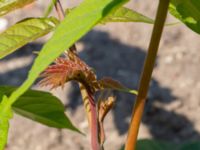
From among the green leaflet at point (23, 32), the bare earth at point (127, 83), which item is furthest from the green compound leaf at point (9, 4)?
the bare earth at point (127, 83)

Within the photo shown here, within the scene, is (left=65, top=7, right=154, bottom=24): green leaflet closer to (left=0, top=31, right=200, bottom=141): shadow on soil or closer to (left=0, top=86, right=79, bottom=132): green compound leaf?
A: (left=0, top=86, right=79, bottom=132): green compound leaf

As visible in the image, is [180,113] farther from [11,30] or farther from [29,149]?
[11,30]

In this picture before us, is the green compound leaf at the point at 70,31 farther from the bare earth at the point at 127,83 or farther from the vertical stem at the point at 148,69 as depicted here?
the bare earth at the point at 127,83

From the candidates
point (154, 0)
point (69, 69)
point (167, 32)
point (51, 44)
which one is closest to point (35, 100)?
point (69, 69)

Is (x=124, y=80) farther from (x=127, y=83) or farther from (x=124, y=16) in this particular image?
(x=124, y=16)

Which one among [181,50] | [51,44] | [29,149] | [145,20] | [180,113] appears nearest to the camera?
[51,44]

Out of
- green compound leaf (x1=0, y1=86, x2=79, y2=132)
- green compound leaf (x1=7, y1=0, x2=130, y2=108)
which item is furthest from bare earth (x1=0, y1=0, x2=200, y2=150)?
green compound leaf (x1=7, y1=0, x2=130, y2=108)
